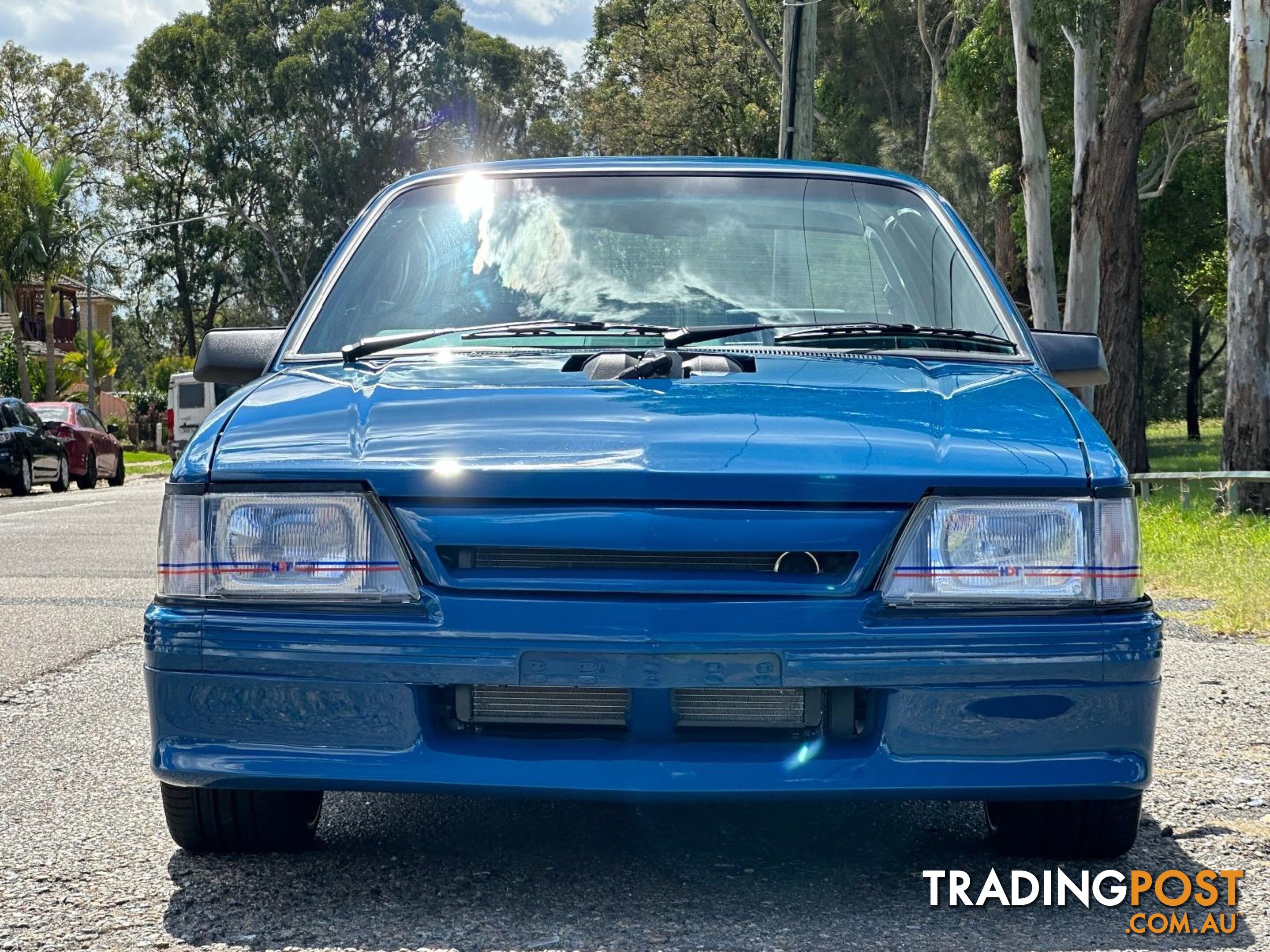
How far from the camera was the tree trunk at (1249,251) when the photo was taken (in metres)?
16.1

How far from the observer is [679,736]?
128 inches

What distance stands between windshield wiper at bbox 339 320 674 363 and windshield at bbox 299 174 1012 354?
2 centimetres

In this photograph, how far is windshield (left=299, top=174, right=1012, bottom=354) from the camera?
4.36 m

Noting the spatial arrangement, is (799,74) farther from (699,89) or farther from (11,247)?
(11,247)

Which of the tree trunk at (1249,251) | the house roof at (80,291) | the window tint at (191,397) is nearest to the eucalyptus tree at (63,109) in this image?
the house roof at (80,291)

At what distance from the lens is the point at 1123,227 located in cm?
2386

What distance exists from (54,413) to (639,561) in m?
27.3

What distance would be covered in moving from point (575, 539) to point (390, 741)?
0.51 metres

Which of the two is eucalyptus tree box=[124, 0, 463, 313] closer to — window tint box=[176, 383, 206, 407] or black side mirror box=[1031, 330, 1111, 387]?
window tint box=[176, 383, 206, 407]

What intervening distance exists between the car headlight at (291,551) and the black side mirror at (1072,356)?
188 cm

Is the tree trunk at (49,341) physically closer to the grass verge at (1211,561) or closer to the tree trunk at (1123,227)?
the tree trunk at (1123,227)

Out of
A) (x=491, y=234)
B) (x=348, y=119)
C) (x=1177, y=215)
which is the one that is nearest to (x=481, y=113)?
(x=348, y=119)

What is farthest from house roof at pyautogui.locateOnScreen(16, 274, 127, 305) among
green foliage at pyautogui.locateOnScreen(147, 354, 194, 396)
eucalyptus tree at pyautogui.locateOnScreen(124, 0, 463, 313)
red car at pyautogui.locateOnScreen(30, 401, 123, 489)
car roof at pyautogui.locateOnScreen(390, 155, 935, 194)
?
car roof at pyautogui.locateOnScreen(390, 155, 935, 194)

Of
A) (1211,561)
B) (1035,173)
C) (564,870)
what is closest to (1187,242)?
(1035,173)
